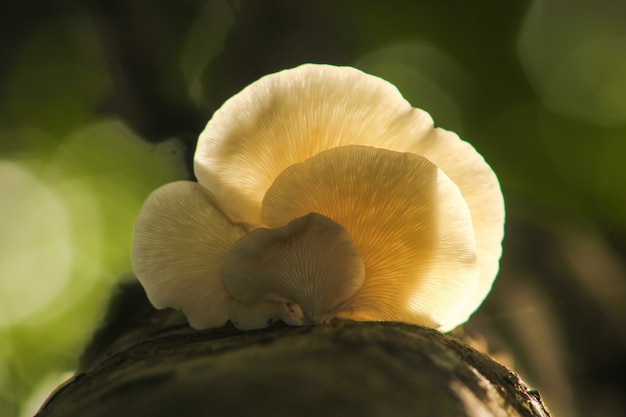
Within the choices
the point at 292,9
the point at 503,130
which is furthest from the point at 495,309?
the point at 292,9

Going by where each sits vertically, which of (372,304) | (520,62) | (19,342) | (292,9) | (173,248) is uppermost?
(292,9)

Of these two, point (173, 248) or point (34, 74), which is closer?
point (173, 248)

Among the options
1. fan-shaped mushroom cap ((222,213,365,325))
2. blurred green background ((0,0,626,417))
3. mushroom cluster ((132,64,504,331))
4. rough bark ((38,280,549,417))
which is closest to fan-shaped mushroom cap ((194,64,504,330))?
mushroom cluster ((132,64,504,331))

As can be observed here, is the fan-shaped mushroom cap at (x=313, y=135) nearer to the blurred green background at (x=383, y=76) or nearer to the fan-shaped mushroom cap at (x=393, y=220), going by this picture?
the fan-shaped mushroom cap at (x=393, y=220)

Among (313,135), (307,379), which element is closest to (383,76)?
(313,135)

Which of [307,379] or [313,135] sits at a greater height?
[313,135]

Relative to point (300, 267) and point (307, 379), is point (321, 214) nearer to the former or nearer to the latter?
point (300, 267)

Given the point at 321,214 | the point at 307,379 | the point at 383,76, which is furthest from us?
the point at 383,76

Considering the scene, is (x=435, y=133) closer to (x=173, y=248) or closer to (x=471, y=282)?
(x=471, y=282)
